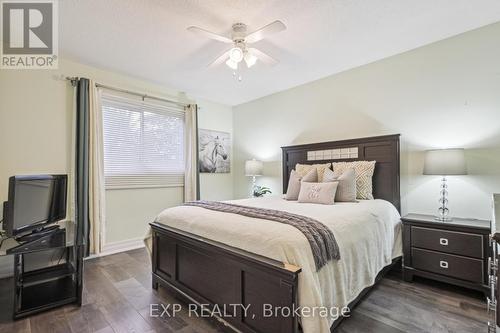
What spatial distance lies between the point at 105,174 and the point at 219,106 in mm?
2616

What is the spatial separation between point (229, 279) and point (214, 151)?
3.54 meters

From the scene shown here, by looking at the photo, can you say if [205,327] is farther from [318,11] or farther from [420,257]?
[318,11]

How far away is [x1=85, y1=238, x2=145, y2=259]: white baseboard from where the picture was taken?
3481 millimetres

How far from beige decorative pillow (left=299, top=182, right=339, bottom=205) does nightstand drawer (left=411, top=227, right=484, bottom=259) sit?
0.91 meters

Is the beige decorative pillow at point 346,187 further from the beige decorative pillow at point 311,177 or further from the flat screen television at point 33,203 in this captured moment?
the flat screen television at point 33,203

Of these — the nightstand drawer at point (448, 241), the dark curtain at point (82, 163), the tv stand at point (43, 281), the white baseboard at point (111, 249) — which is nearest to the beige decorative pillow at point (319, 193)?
the nightstand drawer at point (448, 241)

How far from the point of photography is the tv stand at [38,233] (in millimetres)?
2175

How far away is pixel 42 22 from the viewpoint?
96.3 inches

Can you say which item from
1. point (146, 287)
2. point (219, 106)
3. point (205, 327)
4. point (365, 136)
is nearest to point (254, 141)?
point (219, 106)

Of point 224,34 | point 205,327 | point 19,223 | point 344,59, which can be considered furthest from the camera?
point 344,59

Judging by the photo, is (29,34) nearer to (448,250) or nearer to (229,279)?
(229,279)

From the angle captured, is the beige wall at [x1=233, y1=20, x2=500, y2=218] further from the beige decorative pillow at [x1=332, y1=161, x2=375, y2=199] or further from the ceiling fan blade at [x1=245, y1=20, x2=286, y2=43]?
the ceiling fan blade at [x1=245, y1=20, x2=286, y2=43]

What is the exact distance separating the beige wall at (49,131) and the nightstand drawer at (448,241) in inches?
147

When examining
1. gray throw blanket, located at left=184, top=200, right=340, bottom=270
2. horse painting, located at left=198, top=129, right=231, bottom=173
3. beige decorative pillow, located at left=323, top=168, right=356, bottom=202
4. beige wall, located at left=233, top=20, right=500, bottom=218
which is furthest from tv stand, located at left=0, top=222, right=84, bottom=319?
beige wall, located at left=233, top=20, right=500, bottom=218
